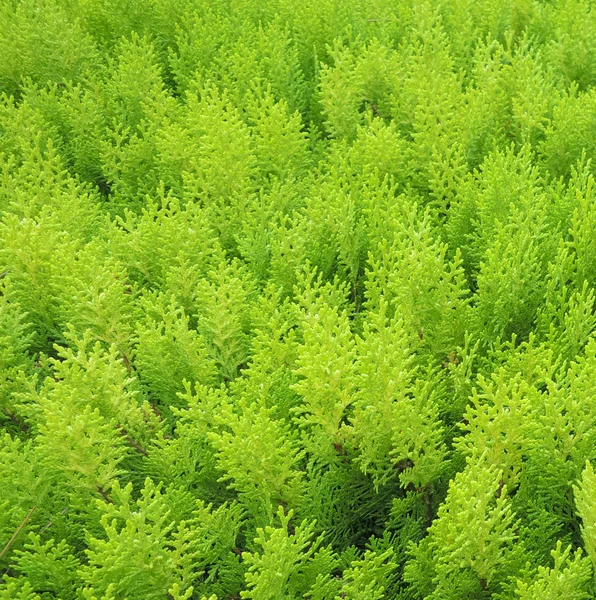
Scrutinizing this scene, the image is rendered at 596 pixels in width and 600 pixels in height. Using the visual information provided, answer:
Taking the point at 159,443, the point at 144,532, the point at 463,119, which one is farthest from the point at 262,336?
the point at 463,119

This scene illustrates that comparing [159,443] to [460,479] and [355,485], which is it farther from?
[460,479]

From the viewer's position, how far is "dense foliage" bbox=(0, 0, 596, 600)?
2.18 metres

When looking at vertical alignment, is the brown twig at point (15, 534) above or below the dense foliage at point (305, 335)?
below

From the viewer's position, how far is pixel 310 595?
2.26 m

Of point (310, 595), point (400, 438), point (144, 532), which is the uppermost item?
point (400, 438)

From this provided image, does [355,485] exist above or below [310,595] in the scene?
above

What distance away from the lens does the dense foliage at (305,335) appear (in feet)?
7.16

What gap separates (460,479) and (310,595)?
23.9 inches

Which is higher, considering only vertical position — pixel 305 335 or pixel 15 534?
pixel 305 335

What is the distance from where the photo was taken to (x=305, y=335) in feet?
7.72

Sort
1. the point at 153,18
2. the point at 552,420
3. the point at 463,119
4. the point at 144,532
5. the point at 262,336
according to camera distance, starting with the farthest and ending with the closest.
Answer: the point at 153,18
the point at 463,119
the point at 262,336
the point at 552,420
the point at 144,532

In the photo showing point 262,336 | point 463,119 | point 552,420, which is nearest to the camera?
point 552,420

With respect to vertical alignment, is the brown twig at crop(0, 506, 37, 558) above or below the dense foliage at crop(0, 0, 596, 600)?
below

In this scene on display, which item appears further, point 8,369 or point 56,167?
point 56,167
